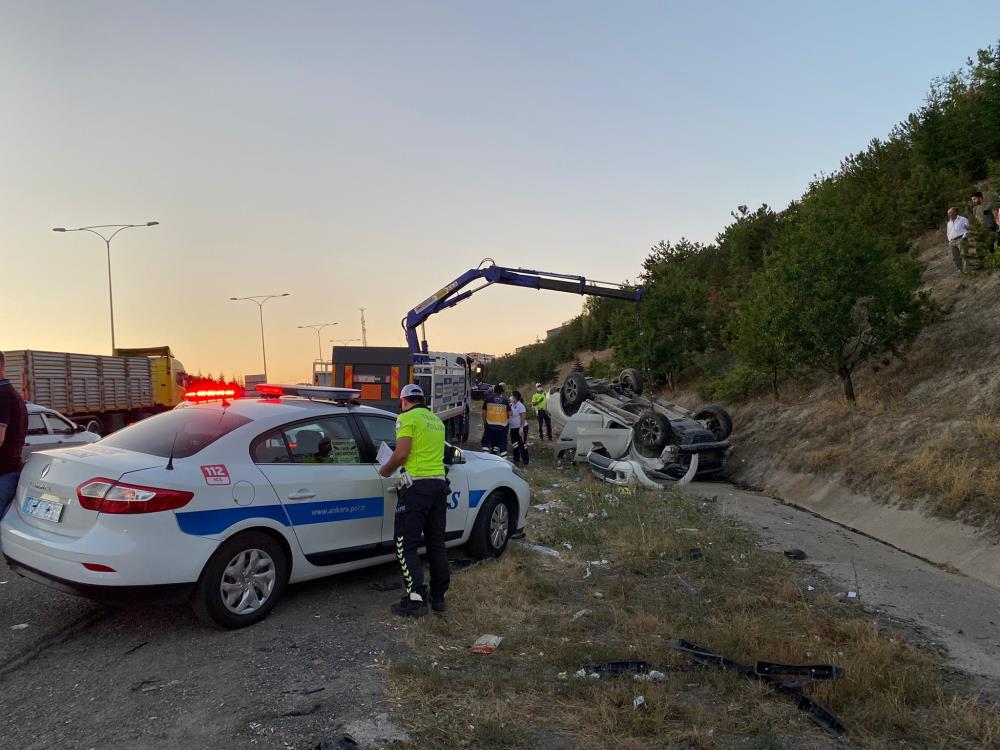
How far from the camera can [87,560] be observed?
4.23m

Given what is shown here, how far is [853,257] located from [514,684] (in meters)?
12.5

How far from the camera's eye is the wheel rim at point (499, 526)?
22.5 ft

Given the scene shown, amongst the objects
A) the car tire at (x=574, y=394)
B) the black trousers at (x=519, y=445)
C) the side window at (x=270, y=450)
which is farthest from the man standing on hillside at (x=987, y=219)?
the side window at (x=270, y=450)

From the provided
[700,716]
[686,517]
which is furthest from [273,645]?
[686,517]

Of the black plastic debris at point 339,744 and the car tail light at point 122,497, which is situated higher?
the car tail light at point 122,497

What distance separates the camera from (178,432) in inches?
196

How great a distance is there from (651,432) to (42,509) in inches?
449

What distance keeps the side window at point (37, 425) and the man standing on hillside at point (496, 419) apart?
8086mm

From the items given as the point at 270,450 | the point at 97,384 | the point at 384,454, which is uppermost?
the point at 97,384

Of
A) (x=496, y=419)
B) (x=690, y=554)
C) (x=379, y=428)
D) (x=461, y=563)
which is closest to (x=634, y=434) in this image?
(x=496, y=419)

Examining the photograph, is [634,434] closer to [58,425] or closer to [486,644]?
[58,425]

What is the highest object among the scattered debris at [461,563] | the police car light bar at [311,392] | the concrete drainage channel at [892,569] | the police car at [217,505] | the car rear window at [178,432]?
the police car light bar at [311,392]

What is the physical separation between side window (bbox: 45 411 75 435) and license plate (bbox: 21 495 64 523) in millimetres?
6347

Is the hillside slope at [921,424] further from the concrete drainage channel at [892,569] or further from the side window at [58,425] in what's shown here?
the side window at [58,425]
